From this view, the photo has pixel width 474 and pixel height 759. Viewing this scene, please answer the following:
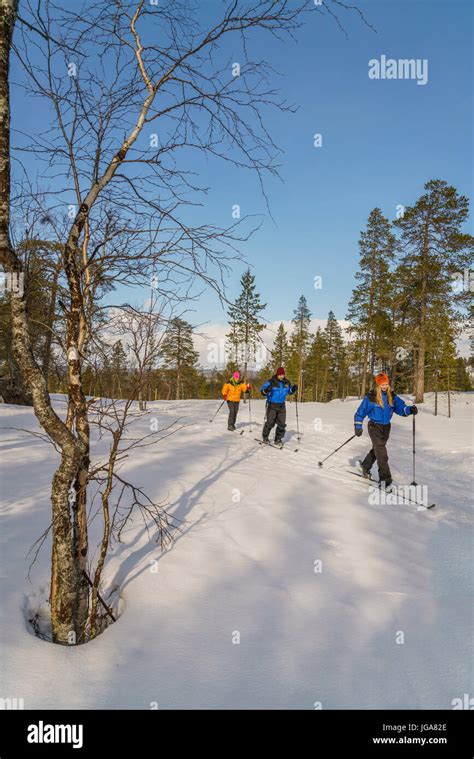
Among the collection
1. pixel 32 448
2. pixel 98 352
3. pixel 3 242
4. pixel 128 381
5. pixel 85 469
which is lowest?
pixel 32 448

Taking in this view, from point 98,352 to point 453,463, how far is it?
10445 millimetres

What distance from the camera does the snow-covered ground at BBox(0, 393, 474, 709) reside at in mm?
2453

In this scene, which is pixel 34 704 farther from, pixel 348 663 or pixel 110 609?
pixel 348 663

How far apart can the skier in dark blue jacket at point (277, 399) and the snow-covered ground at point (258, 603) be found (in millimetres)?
3738

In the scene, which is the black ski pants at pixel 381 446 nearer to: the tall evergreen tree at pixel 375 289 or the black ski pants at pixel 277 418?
the black ski pants at pixel 277 418

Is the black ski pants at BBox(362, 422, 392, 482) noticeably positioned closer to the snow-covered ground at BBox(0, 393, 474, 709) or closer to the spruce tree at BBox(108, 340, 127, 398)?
the snow-covered ground at BBox(0, 393, 474, 709)

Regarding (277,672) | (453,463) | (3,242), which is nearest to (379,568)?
(277,672)

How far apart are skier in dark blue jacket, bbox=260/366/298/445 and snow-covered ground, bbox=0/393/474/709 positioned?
12.3 ft

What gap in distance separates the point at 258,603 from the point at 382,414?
5017 millimetres

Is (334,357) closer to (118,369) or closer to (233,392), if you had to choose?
(233,392)

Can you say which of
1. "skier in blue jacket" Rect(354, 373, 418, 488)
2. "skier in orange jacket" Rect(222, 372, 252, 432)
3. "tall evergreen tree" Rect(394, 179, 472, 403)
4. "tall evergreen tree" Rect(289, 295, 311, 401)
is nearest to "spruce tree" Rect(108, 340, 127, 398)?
"skier in blue jacket" Rect(354, 373, 418, 488)

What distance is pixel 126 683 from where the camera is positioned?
2.46 m

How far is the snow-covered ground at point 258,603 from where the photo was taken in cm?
245

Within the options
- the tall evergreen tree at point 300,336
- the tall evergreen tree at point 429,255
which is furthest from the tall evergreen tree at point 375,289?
the tall evergreen tree at point 300,336
